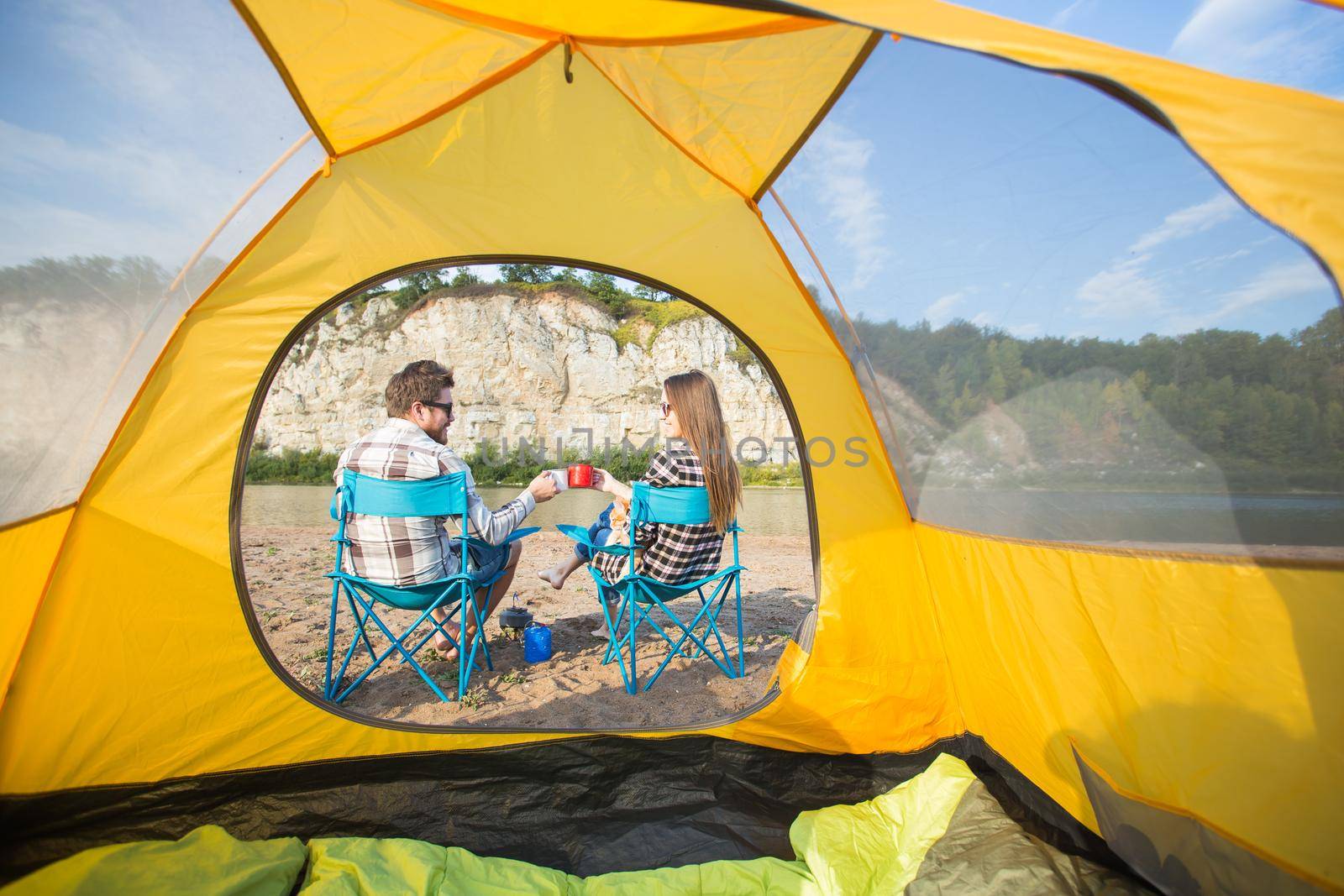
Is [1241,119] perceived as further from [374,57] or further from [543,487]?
[543,487]

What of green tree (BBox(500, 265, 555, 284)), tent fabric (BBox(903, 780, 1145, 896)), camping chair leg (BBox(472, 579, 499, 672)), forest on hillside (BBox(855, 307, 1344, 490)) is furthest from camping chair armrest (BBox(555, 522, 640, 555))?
green tree (BBox(500, 265, 555, 284))

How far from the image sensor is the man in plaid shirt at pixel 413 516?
2.52 metres

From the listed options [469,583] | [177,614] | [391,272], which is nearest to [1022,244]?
[391,272]

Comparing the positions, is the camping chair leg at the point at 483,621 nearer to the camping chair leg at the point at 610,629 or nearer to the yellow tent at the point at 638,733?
the camping chair leg at the point at 610,629

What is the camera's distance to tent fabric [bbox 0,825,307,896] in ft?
4.94

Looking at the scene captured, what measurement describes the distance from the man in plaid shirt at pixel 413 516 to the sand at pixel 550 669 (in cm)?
48

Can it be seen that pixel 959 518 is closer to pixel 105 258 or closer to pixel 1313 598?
pixel 1313 598

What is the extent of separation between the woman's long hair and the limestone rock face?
22000mm

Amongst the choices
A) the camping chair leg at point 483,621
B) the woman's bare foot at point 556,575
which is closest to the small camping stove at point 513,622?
the woman's bare foot at point 556,575

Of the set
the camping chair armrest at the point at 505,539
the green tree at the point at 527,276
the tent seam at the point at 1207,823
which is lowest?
the tent seam at the point at 1207,823

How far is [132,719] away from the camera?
181cm

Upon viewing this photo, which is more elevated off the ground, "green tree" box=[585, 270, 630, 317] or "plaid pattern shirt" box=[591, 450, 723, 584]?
"green tree" box=[585, 270, 630, 317]

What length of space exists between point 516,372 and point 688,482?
2471cm

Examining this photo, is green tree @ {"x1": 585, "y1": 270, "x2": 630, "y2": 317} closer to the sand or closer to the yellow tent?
the sand
